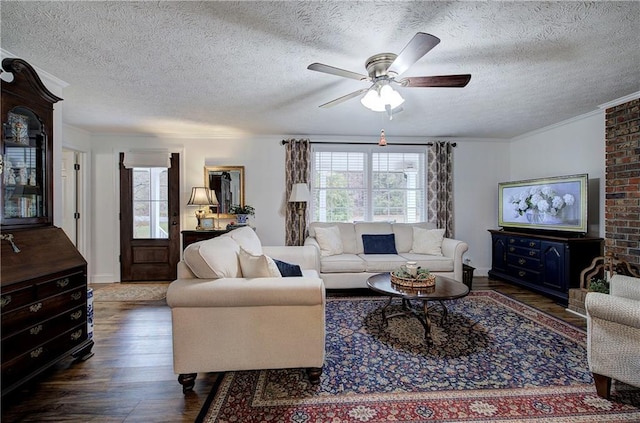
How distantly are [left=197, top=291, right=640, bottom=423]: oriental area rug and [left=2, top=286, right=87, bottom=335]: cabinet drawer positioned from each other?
1.25m

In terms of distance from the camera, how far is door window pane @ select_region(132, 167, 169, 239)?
14.8 ft

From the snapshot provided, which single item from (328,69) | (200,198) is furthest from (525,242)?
(200,198)

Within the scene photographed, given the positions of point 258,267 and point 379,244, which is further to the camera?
point 379,244

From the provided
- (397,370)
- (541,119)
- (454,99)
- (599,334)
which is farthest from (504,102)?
(397,370)

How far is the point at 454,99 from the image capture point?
310 centimetres

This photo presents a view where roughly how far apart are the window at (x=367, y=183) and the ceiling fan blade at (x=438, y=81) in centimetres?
265

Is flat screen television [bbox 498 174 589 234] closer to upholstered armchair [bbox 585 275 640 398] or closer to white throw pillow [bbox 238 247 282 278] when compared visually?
upholstered armchair [bbox 585 275 640 398]

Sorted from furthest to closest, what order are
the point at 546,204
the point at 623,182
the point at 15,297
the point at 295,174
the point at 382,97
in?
1. the point at 295,174
2. the point at 546,204
3. the point at 623,182
4. the point at 382,97
5. the point at 15,297

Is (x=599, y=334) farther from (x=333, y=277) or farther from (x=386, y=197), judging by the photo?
(x=386, y=197)

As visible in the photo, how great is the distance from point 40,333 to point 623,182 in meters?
5.44

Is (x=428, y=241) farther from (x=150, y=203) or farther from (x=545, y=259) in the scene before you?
(x=150, y=203)

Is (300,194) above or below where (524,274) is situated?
above

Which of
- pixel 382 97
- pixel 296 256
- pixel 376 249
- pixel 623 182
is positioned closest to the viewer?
pixel 382 97

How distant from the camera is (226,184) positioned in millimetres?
4621
